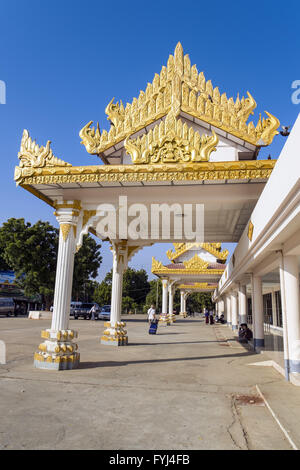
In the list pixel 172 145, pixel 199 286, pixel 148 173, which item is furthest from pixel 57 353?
pixel 199 286

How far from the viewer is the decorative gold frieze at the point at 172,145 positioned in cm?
655

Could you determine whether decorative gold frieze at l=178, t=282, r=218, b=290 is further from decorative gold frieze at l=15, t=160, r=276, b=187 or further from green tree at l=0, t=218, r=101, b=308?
decorative gold frieze at l=15, t=160, r=276, b=187

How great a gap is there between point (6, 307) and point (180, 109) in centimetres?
2932

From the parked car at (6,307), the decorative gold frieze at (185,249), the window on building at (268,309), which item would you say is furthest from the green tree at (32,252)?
the window on building at (268,309)

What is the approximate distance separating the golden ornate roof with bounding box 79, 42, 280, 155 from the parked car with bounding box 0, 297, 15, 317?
2738 cm

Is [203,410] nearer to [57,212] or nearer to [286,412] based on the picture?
[286,412]

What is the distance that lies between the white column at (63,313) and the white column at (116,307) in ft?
13.1

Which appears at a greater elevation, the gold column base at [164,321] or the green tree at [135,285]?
the green tree at [135,285]

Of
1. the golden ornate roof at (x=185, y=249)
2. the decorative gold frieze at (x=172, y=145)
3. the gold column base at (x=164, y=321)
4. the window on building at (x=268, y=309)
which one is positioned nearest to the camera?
the decorative gold frieze at (x=172, y=145)

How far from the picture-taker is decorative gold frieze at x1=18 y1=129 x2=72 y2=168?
279 inches

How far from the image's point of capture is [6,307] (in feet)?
101

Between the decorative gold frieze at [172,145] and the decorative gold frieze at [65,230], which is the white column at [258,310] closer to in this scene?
the decorative gold frieze at [172,145]
